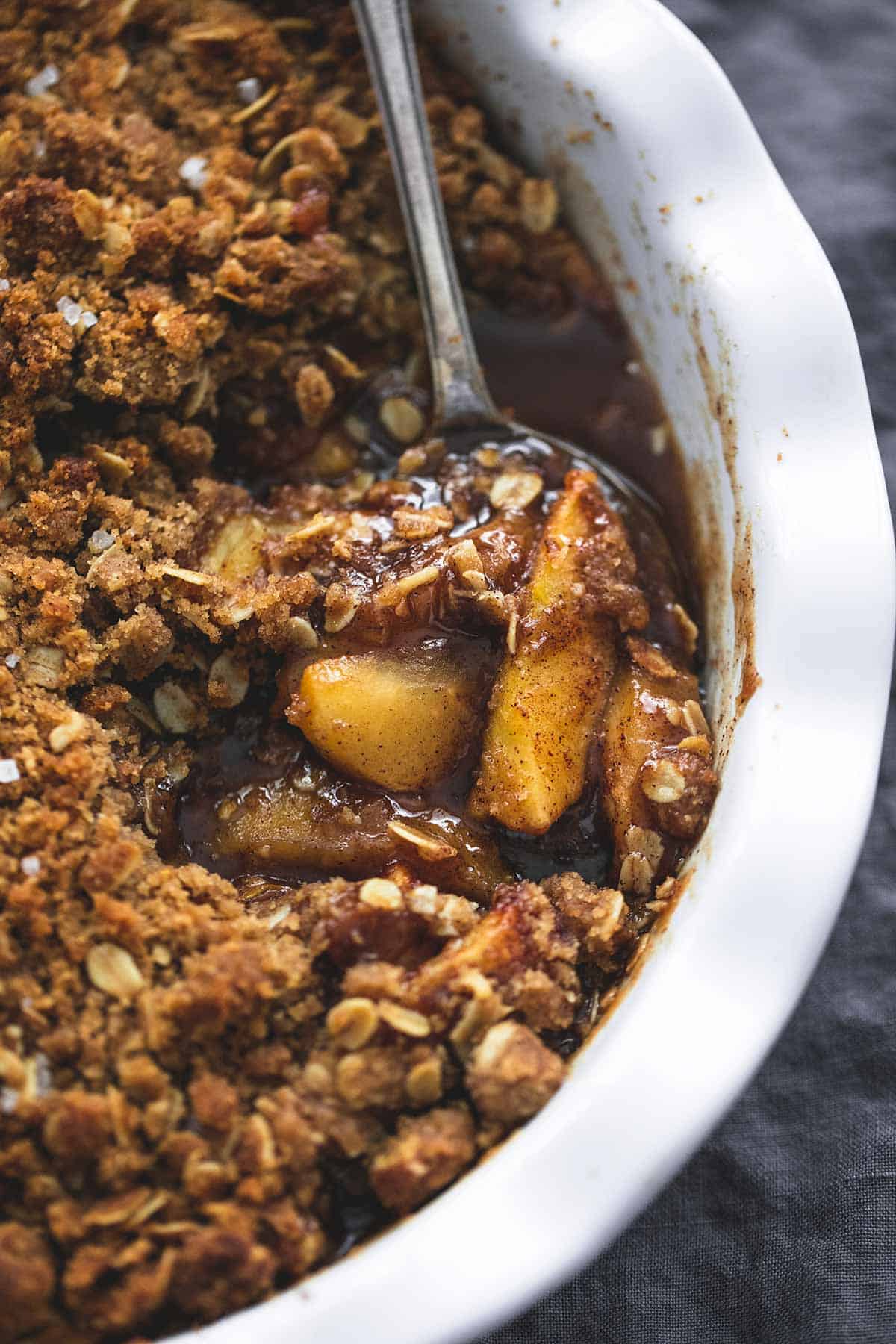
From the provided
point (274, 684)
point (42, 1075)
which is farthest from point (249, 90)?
point (42, 1075)

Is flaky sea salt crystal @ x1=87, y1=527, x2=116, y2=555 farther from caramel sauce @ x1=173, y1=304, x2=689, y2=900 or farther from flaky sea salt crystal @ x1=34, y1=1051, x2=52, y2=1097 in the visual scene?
flaky sea salt crystal @ x1=34, y1=1051, x2=52, y2=1097

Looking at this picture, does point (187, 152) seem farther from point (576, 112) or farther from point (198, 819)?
point (198, 819)

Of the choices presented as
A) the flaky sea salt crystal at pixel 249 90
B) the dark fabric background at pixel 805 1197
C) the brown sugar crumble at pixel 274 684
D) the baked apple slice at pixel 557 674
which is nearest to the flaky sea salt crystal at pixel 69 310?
the brown sugar crumble at pixel 274 684

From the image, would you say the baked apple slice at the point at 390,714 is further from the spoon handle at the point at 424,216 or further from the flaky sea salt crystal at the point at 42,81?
the flaky sea salt crystal at the point at 42,81

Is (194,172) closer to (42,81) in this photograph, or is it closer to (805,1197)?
(42,81)

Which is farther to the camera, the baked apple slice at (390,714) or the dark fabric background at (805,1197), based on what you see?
the dark fabric background at (805,1197)

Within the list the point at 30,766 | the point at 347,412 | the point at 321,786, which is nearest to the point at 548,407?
the point at 347,412
